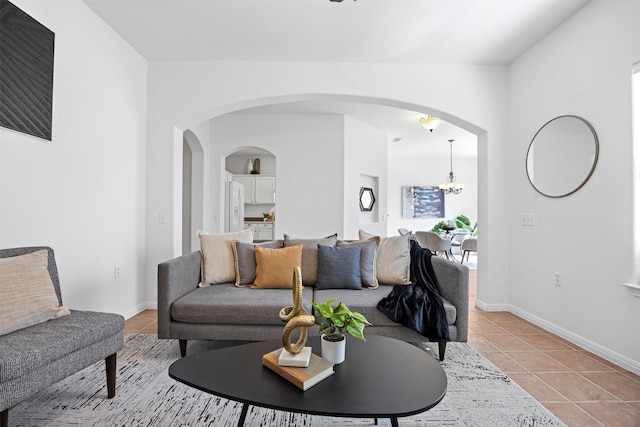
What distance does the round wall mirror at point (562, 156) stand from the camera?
280 cm

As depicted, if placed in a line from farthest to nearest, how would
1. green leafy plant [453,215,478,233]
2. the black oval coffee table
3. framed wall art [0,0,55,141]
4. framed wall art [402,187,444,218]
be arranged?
framed wall art [402,187,444,218] < green leafy plant [453,215,478,233] < framed wall art [0,0,55,141] < the black oval coffee table

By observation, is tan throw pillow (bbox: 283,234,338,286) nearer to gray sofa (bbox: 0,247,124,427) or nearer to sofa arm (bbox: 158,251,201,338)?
sofa arm (bbox: 158,251,201,338)

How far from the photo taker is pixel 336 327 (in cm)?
153

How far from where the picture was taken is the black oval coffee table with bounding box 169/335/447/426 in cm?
119

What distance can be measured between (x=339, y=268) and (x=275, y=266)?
0.54 m

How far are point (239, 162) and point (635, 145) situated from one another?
7.43 meters

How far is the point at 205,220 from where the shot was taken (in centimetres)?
571

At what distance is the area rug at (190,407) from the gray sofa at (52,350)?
18 cm

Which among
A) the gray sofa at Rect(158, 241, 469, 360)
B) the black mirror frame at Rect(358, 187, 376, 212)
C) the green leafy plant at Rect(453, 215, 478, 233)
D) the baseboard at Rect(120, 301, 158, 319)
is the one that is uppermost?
the black mirror frame at Rect(358, 187, 376, 212)

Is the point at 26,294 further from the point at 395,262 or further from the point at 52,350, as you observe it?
the point at 395,262

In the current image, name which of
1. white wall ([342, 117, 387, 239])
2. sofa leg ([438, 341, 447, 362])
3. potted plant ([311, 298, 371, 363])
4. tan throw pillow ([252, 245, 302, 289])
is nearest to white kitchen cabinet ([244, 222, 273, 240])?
white wall ([342, 117, 387, 239])

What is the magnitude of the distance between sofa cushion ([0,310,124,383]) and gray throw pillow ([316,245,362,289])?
1535 millimetres

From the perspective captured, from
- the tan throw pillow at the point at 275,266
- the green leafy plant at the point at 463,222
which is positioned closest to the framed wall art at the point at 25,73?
the tan throw pillow at the point at 275,266

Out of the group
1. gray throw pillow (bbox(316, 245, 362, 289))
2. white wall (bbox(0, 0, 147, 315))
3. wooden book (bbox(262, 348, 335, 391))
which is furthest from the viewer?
gray throw pillow (bbox(316, 245, 362, 289))
